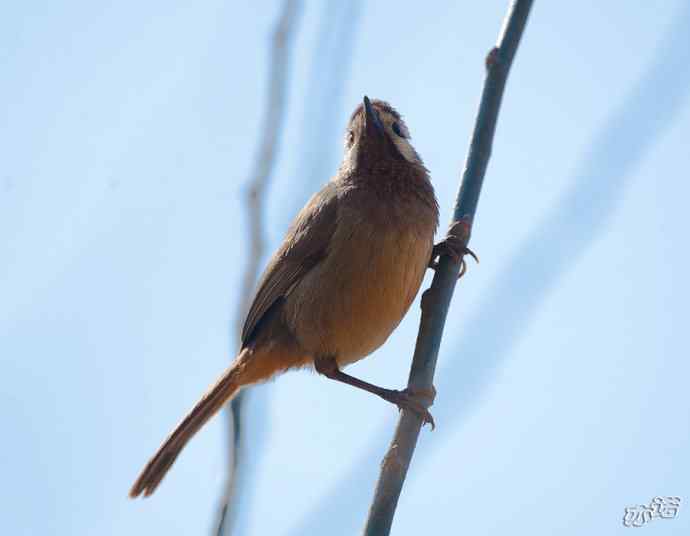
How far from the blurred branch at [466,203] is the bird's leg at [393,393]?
3 centimetres

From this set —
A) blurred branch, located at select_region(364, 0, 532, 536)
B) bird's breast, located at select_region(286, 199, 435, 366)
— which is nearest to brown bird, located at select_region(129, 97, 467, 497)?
bird's breast, located at select_region(286, 199, 435, 366)

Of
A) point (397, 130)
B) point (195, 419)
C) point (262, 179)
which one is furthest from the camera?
point (397, 130)

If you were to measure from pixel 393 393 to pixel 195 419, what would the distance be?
128 centimetres

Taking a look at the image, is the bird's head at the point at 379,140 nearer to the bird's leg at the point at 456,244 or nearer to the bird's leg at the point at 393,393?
the bird's leg at the point at 456,244

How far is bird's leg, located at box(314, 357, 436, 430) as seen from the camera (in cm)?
316

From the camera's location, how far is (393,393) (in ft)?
13.6

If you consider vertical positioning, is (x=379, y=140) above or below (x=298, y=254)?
above

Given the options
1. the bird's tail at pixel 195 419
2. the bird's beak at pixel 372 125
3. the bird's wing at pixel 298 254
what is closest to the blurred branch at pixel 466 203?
the bird's wing at pixel 298 254

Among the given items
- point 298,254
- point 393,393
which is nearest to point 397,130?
point 298,254

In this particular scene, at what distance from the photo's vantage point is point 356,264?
4535mm

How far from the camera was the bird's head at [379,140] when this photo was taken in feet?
15.9

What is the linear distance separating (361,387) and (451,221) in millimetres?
1230

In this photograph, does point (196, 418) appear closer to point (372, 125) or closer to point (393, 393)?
point (393, 393)

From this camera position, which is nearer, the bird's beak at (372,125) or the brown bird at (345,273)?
the brown bird at (345,273)
